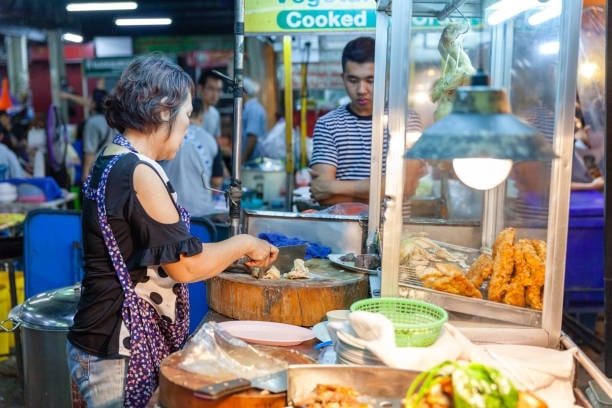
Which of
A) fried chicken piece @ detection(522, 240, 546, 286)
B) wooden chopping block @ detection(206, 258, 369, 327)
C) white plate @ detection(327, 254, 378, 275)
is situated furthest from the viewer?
white plate @ detection(327, 254, 378, 275)

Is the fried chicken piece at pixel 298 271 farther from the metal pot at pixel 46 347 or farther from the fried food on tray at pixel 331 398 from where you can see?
the metal pot at pixel 46 347

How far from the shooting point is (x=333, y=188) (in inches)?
171

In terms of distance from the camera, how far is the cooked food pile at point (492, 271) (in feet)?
7.36

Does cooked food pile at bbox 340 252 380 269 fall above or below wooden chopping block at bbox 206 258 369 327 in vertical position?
above

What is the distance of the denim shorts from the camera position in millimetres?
2371

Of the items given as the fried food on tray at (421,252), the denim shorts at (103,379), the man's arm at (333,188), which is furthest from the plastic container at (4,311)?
the fried food on tray at (421,252)

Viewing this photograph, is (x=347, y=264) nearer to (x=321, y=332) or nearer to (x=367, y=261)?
(x=367, y=261)

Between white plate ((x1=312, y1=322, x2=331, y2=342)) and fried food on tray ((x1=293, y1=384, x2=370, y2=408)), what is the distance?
0.60 m

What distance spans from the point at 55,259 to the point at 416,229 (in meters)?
3.76

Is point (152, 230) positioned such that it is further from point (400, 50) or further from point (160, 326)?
point (400, 50)

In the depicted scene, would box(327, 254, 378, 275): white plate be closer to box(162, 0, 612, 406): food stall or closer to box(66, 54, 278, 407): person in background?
box(162, 0, 612, 406): food stall

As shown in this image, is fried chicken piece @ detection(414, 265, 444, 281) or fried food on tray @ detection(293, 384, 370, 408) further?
fried chicken piece @ detection(414, 265, 444, 281)

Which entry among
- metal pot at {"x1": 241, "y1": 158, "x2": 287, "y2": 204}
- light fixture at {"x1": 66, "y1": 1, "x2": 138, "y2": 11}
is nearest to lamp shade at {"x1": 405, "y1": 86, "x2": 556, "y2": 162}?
metal pot at {"x1": 241, "y1": 158, "x2": 287, "y2": 204}

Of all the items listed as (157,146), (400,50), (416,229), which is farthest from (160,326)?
(400,50)
